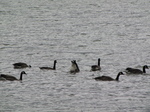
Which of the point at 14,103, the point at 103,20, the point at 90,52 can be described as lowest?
the point at 14,103

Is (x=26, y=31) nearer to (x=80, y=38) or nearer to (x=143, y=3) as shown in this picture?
(x=80, y=38)

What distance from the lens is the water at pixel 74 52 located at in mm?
30125

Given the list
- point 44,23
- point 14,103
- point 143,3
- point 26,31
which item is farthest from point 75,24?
point 14,103

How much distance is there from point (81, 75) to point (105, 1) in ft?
166

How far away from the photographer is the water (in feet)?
98.8

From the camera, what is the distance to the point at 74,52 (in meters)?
45.2

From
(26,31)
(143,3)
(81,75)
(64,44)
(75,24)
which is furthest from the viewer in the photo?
(143,3)

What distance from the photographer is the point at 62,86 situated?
33656 mm

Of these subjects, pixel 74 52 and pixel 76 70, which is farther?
pixel 74 52

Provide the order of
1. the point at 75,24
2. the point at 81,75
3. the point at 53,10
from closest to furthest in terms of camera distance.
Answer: the point at 81,75
the point at 75,24
the point at 53,10

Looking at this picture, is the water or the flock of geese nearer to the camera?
the water

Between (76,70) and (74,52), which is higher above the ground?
(74,52)

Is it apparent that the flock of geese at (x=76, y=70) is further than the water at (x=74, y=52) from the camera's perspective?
Yes

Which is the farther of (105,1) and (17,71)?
(105,1)
